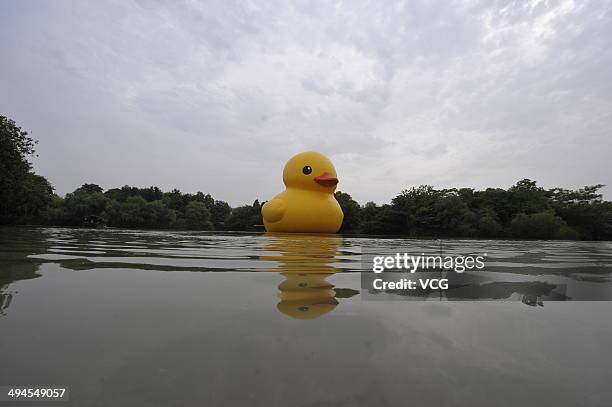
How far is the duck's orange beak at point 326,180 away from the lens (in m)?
12.8

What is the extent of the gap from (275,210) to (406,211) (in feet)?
79.1

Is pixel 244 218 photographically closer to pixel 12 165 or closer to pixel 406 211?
pixel 406 211

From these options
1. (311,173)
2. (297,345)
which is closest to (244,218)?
(311,173)

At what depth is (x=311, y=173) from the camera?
42.7 feet

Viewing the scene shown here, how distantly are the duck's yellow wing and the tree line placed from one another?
1314 centimetres

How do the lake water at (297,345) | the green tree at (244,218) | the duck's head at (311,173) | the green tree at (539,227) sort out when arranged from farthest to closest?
the green tree at (244,218) → the green tree at (539,227) → the duck's head at (311,173) → the lake water at (297,345)

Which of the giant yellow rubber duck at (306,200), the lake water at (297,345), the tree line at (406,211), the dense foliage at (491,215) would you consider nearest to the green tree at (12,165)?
the tree line at (406,211)

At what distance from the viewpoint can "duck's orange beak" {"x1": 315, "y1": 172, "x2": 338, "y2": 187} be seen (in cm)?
1277

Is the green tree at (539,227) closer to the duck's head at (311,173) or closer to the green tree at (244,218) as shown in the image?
the duck's head at (311,173)

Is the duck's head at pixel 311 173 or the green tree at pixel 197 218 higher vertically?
the duck's head at pixel 311 173

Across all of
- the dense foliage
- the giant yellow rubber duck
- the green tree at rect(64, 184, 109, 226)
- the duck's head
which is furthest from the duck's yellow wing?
the green tree at rect(64, 184, 109, 226)

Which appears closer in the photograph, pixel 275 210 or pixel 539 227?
pixel 275 210

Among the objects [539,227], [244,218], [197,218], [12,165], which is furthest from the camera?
[197,218]

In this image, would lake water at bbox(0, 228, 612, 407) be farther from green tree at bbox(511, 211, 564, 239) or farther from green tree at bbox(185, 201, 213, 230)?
green tree at bbox(185, 201, 213, 230)
